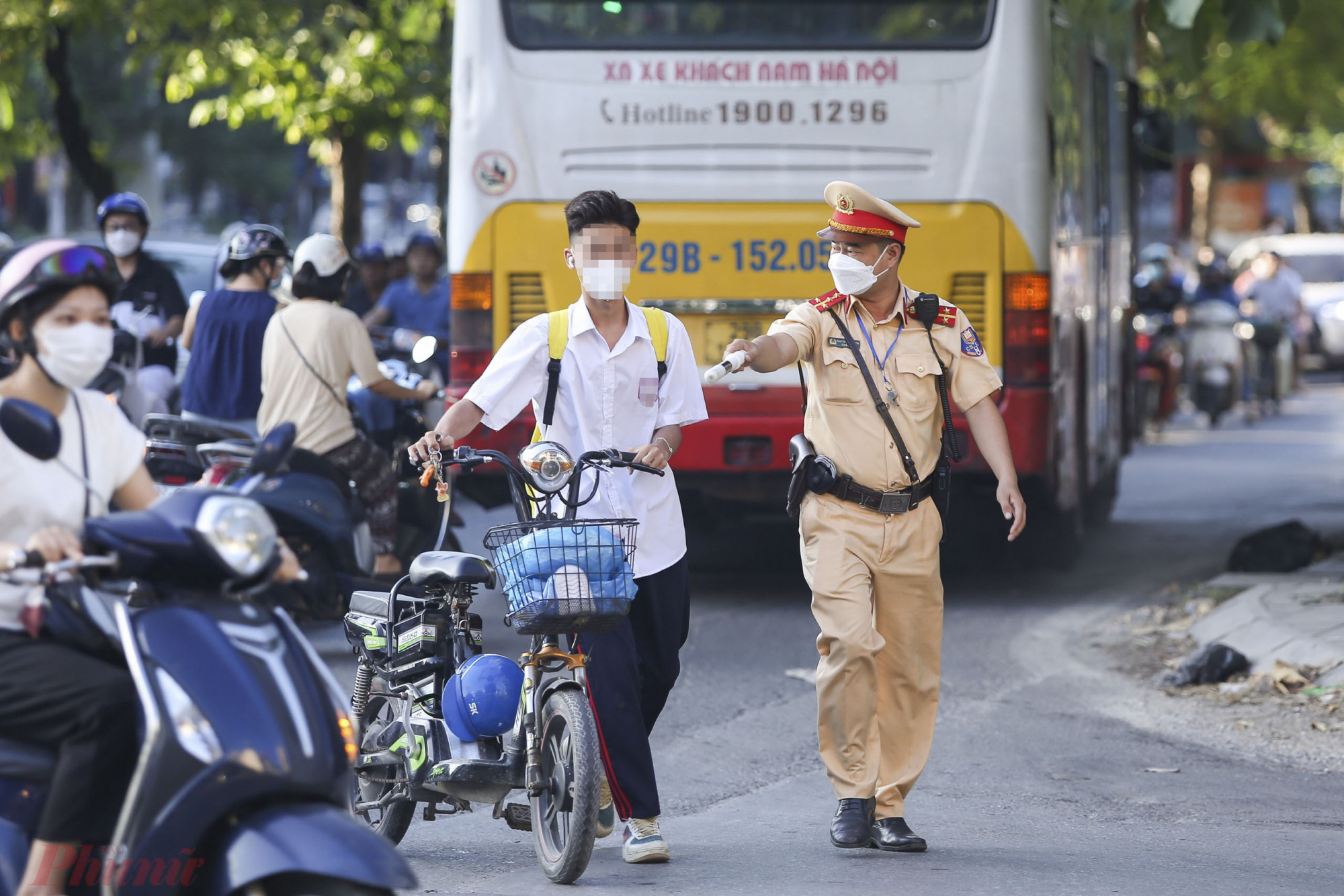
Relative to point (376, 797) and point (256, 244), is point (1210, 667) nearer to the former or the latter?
point (376, 797)

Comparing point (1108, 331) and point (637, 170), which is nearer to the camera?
point (637, 170)

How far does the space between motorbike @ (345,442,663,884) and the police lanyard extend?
34.2 inches

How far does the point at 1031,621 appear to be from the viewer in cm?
919

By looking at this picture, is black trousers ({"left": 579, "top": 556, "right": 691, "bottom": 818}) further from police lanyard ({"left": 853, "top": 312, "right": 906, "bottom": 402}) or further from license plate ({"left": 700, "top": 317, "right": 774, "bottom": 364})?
license plate ({"left": 700, "top": 317, "right": 774, "bottom": 364})

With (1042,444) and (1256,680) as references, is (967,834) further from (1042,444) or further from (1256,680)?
(1042,444)

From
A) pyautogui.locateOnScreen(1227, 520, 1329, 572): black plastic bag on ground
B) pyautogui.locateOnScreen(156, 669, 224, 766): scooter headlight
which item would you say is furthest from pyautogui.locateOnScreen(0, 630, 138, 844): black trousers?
pyautogui.locateOnScreen(1227, 520, 1329, 572): black plastic bag on ground

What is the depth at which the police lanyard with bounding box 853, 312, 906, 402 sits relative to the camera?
529 centimetres

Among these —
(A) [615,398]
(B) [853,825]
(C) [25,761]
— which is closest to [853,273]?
(A) [615,398]

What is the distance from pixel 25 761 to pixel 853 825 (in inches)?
99.4

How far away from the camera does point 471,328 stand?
30.0 feet

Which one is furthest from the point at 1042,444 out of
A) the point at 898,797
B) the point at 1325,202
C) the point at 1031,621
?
the point at 1325,202

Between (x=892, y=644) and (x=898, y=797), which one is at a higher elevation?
(x=892, y=644)

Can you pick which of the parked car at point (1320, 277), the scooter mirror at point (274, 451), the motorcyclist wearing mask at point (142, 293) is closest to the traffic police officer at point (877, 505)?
the scooter mirror at point (274, 451)

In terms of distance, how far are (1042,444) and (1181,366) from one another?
14.3m
